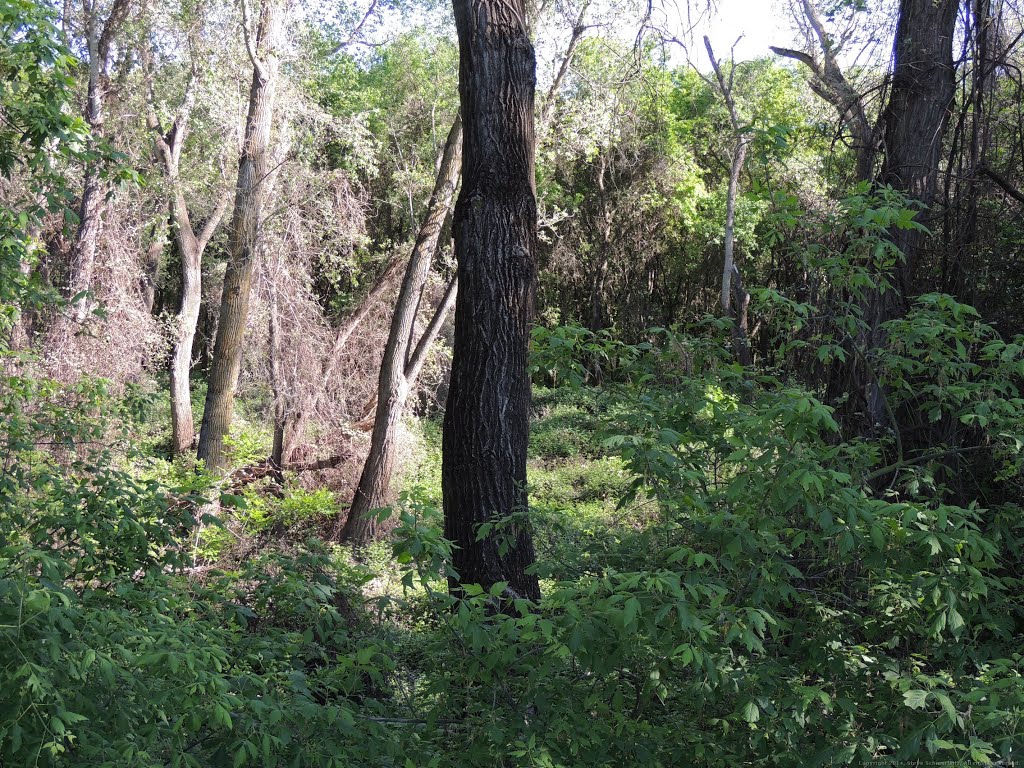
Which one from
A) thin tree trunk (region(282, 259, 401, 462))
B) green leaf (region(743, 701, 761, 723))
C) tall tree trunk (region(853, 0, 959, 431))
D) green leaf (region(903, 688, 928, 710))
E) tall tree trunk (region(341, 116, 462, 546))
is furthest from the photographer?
thin tree trunk (region(282, 259, 401, 462))

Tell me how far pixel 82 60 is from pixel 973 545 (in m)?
13.0

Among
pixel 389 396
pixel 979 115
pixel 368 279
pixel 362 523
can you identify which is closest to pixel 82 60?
pixel 368 279

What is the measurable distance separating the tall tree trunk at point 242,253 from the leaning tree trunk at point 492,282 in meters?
6.71

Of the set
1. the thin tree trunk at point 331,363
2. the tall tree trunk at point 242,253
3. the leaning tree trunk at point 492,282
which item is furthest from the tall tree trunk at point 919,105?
the thin tree trunk at point 331,363

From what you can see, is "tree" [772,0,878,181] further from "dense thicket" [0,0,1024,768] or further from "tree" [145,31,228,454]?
"tree" [145,31,228,454]

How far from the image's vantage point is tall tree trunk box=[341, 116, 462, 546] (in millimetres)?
11148

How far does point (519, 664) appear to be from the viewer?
9.87 feet

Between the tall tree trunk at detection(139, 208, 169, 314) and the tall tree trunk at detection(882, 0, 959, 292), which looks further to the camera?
the tall tree trunk at detection(139, 208, 169, 314)

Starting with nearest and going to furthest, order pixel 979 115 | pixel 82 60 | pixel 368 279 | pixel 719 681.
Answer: pixel 719 681
pixel 979 115
pixel 82 60
pixel 368 279

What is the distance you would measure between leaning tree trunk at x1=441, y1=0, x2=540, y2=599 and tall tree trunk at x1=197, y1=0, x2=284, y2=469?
6.71 metres

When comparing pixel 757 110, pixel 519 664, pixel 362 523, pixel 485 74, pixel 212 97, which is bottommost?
pixel 362 523

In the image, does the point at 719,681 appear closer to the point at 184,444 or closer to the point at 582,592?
the point at 582,592

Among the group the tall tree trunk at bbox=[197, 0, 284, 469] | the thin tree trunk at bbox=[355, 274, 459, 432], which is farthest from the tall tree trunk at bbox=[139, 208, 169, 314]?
the thin tree trunk at bbox=[355, 274, 459, 432]

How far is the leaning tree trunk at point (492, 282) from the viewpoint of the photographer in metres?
4.58
